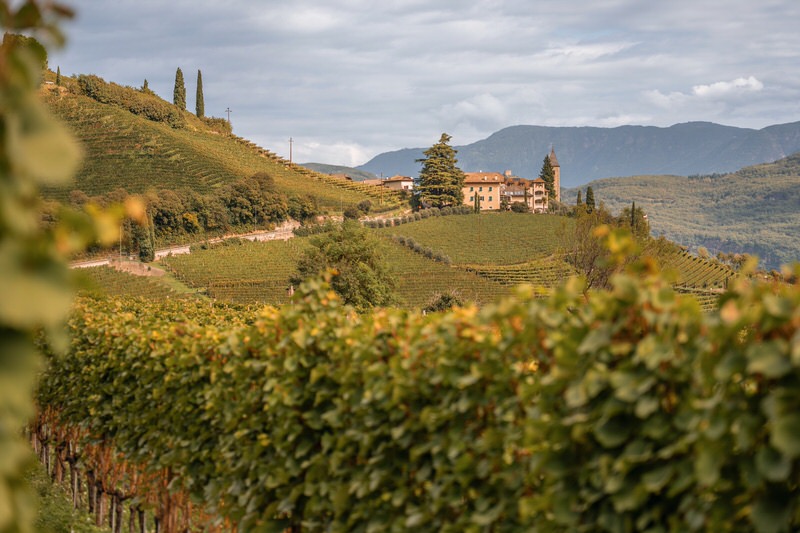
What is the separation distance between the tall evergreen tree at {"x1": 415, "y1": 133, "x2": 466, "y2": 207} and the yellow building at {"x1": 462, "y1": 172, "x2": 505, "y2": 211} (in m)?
8.11

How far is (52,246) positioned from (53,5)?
521 mm

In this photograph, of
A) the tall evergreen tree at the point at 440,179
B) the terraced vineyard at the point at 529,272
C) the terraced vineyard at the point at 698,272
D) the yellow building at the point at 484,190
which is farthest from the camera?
the yellow building at the point at 484,190

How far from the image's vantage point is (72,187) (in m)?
77.5

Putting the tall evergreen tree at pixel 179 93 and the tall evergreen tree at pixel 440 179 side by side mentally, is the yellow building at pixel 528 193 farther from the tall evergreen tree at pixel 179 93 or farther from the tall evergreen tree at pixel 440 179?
the tall evergreen tree at pixel 179 93

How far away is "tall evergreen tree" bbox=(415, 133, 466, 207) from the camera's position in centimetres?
9831

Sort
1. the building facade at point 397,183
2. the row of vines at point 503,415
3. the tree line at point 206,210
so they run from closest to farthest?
the row of vines at point 503,415 → the tree line at point 206,210 → the building facade at point 397,183

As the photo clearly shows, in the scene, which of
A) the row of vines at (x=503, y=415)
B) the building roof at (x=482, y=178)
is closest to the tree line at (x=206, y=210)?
the building roof at (x=482, y=178)

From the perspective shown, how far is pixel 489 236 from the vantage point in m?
82.7

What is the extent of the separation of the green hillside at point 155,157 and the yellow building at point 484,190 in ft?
38.3

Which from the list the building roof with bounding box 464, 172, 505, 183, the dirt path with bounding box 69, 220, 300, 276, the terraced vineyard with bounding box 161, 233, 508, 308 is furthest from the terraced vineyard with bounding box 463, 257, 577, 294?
the building roof with bounding box 464, 172, 505, 183

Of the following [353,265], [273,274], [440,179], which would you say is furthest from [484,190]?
[353,265]

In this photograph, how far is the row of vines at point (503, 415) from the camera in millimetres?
2143

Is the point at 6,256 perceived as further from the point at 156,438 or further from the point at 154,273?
the point at 154,273

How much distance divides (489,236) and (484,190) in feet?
95.3
